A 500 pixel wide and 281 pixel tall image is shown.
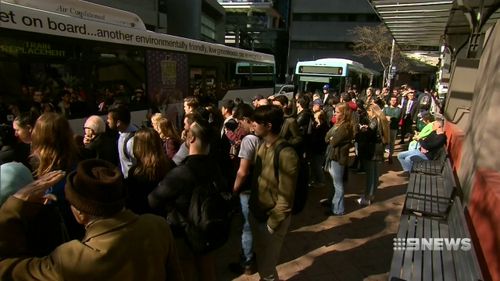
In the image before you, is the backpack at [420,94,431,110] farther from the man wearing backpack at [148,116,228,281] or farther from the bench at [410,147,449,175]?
the man wearing backpack at [148,116,228,281]

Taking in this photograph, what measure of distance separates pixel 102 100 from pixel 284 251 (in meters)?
4.65

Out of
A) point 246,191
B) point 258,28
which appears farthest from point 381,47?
point 246,191

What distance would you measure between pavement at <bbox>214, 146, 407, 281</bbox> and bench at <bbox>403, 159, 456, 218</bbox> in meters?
0.76

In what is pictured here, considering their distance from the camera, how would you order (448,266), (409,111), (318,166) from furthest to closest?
(409,111) → (318,166) → (448,266)

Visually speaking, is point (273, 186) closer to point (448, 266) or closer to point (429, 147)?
point (448, 266)

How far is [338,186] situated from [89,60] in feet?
16.4

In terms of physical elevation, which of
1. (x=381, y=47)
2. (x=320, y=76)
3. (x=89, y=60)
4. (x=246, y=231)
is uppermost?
(x=381, y=47)

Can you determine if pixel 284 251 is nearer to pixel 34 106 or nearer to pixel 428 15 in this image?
pixel 34 106

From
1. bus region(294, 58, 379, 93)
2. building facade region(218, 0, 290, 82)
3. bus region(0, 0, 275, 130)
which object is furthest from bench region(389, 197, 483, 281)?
building facade region(218, 0, 290, 82)

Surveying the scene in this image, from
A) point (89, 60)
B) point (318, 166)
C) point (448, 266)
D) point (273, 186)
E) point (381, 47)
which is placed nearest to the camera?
point (448, 266)

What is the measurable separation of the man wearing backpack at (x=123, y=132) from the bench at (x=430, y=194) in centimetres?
315

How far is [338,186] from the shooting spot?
5.85 meters

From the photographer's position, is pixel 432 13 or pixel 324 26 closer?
pixel 432 13

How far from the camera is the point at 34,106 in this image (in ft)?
19.0
